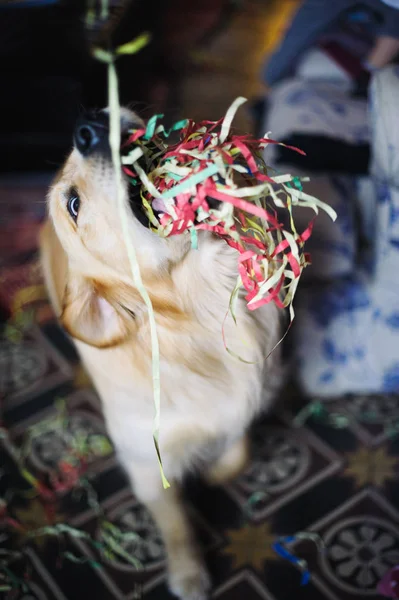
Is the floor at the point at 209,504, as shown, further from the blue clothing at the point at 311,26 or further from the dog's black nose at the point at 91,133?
the blue clothing at the point at 311,26

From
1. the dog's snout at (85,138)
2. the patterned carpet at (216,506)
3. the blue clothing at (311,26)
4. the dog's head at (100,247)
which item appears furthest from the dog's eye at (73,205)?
the blue clothing at (311,26)

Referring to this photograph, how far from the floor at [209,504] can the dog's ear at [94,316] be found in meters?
0.70

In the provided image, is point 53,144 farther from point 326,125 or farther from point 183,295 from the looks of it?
point 183,295

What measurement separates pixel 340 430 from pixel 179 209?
3.66 feet

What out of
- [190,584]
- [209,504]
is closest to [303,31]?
[209,504]

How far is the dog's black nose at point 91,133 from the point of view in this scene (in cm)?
98

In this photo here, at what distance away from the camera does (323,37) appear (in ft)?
6.97

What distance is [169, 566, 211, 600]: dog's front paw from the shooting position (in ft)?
4.68

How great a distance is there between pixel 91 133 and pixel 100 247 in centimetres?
21

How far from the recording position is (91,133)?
0.99 m

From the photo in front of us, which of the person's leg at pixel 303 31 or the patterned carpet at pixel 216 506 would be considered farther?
the person's leg at pixel 303 31

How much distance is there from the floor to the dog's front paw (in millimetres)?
37

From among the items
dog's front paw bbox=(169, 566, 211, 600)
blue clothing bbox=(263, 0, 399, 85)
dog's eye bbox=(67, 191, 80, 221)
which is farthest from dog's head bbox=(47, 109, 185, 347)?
blue clothing bbox=(263, 0, 399, 85)

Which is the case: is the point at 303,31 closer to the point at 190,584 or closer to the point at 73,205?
the point at 73,205
